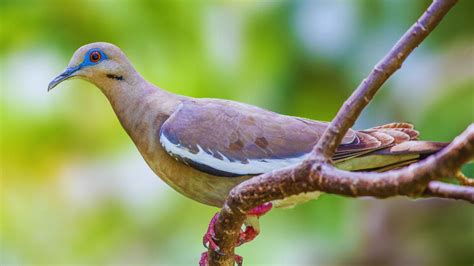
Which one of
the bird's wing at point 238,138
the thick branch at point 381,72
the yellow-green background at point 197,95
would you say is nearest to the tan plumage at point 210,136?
the bird's wing at point 238,138

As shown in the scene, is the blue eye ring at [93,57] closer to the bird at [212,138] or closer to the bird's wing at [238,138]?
the bird at [212,138]

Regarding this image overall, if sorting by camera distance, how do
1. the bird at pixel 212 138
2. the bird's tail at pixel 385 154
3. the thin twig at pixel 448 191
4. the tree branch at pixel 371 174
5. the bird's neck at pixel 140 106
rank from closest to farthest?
the tree branch at pixel 371 174 < the thin twig at pixel 448 191 < the bird's tail at pixel 385 154 < the bird at pixel 212 138 < the bird's neck at pixel 140 106

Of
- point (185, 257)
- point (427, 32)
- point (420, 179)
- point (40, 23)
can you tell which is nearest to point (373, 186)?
point (420, 179)

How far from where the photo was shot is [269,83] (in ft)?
22.5

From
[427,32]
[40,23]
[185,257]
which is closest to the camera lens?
[427,32]

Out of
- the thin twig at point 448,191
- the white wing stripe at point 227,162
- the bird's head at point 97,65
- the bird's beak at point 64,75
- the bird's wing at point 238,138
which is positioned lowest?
the thin twig at point 448,191

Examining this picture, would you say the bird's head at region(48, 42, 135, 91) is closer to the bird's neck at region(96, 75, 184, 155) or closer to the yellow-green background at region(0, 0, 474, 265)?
the bird's neck at region(96, 75, 184, 155)

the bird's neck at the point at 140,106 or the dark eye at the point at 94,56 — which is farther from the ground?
the dark eye at the point at 94,56

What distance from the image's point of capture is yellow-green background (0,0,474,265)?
20.2 feet

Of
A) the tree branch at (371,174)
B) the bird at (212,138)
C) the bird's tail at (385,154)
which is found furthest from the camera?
the bird at (212,138)

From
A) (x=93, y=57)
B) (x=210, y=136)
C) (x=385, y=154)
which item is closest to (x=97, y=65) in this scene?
→ (x=93, y=57)

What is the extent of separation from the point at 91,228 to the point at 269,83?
5.77 ft

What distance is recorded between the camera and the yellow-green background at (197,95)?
6172mm

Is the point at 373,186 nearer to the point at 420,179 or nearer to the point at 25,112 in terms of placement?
the point at 420,179
